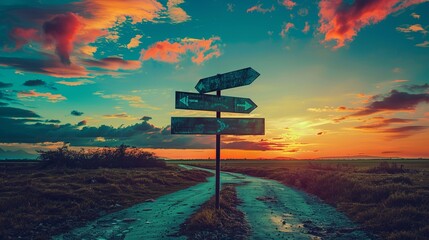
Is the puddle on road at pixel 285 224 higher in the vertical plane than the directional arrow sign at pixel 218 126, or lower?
lower

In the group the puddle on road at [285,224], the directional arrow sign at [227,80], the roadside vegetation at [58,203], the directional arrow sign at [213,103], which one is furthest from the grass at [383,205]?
the roadside vegetation at [58,203]

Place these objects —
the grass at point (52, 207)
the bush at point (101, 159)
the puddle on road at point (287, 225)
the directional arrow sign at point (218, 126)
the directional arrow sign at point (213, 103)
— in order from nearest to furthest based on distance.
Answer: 1. the puddle on road at point (287, 225)
2. the grass at point (52, 207)
3. the directional arrow sign at point (213, 103)
4. the directional arrow sign at point (218, 126)
5. the bush at point (101, 159)

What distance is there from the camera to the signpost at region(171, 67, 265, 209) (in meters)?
12.0

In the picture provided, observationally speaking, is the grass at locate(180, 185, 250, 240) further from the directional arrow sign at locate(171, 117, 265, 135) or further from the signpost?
the directional arrow sign at locate(171, 117, 265, 135)

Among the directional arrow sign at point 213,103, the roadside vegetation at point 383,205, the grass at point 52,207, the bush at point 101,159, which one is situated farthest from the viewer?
the bush at point 101,159

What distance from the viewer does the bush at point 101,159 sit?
164 ft

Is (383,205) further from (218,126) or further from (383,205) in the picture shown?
(218,126)

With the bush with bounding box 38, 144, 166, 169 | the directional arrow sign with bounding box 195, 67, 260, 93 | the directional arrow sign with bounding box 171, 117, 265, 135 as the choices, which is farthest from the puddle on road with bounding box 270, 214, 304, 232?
the bush with bounding box 38, 144, 166, 169

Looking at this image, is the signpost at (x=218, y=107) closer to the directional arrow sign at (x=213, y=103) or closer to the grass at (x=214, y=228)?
the directional arrow sign at (x=213, y=103)

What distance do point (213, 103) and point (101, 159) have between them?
52153 millimetres

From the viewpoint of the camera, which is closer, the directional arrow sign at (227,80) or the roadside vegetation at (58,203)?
the roadside vegetation at (58,203)

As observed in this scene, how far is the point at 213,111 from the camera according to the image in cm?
1259

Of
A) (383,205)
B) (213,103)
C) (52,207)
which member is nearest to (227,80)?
(213,103)

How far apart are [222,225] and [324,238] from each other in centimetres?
344
